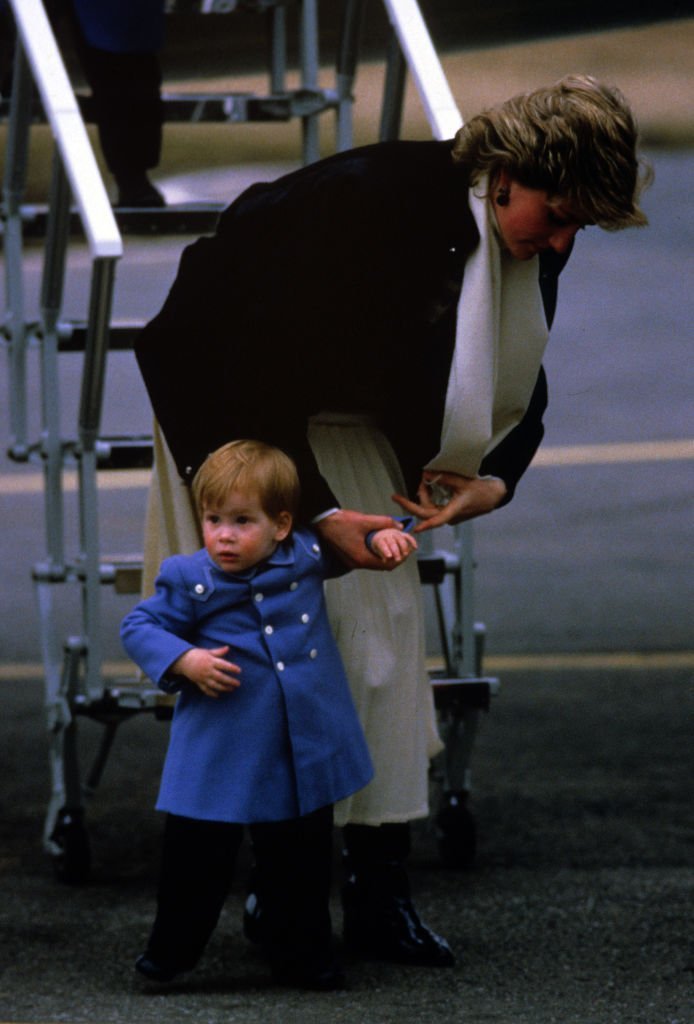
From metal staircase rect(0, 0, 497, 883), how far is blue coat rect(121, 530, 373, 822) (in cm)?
73

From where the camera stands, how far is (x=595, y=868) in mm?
4852

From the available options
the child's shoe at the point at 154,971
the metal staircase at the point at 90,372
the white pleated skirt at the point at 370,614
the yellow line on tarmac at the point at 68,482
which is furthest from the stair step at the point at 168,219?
the yellow line on tarmac at the point at 68,482

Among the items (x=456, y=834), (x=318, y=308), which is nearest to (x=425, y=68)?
(x=318, y=308)

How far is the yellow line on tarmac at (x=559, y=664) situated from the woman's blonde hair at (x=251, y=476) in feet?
11.7

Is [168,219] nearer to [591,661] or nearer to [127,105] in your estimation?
[127,105]

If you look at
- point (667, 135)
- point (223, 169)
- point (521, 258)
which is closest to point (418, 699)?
point (521, 258)

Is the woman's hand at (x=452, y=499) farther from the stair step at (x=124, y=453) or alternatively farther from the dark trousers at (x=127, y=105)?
the dark trousers at (x=127, y=105)

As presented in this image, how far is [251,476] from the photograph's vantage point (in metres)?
3.58

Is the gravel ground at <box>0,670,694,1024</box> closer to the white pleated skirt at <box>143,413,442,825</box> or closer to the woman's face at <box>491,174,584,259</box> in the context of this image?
the white pleated skirt at <box>143,413,442,825</box>

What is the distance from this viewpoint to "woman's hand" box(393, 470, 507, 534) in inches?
147

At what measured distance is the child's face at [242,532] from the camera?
143 inches

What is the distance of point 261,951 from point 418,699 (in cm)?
59

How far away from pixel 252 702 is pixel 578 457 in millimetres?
7522

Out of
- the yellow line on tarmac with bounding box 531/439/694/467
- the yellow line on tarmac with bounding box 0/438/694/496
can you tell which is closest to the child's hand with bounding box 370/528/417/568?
the yellow line on tarmac with bounding box 0/438/694/496
